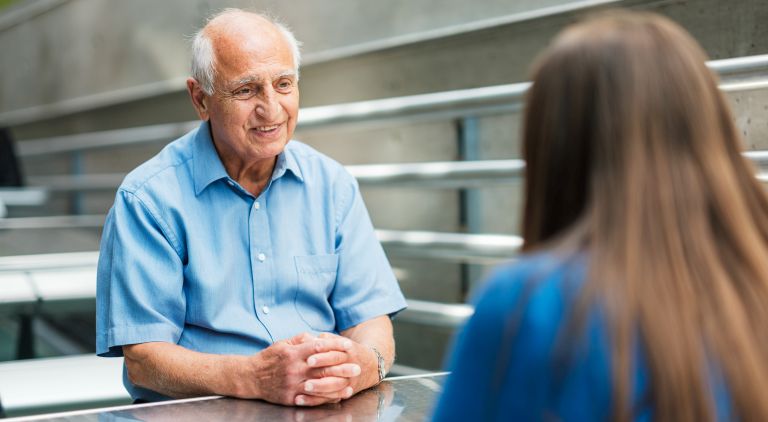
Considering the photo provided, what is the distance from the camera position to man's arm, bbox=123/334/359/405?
5.19ft

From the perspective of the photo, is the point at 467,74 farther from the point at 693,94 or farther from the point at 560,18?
the point at 693,94

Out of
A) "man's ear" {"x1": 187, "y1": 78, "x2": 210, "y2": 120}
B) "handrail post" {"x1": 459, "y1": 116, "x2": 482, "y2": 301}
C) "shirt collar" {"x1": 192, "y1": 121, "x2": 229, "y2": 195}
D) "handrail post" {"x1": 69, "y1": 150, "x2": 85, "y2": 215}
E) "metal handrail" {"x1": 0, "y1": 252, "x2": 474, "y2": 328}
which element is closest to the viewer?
"shirt collar" {"x1": 192, "y1": 121, "x2": 229, "y2": 195}

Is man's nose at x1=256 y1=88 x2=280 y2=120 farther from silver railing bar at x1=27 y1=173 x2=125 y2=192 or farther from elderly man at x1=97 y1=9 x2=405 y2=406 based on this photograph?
silver railing bar at x1=27 y1=173 x2=125 y2=192

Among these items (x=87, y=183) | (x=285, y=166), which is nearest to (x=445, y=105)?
(x=285, y=166)

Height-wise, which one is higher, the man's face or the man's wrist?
the man's face

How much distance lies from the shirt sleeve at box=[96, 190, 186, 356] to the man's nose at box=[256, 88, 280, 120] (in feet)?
1.05

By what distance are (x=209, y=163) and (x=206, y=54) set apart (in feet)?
0.81

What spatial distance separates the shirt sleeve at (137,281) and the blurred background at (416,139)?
2.02ft

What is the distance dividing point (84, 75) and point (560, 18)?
6.03 meters

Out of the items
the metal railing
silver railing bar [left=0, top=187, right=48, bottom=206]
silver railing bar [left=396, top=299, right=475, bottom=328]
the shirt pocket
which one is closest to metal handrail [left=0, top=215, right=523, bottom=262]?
the metal railing

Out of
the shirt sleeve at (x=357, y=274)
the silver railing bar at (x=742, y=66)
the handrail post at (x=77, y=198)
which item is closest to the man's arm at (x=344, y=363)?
the shirt sleeve at (x=357, y=274)

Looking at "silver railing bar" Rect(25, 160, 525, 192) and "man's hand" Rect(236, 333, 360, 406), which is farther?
"silver railing bar" Rect(25, 160, 525, 192)

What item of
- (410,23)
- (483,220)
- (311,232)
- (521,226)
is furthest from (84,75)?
(521,226)

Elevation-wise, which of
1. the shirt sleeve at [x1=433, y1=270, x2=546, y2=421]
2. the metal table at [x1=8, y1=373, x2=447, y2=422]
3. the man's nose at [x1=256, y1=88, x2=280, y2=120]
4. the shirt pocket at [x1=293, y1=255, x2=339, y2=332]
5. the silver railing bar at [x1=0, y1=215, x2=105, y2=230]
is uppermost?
the man's nose at [x1=256, y1=88, x2=280, y2=120]
